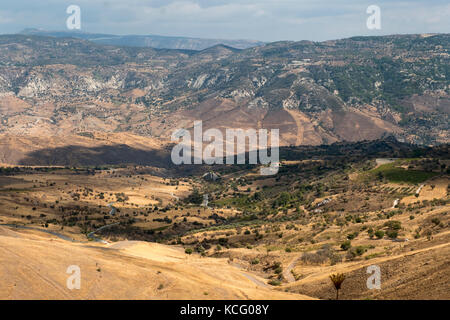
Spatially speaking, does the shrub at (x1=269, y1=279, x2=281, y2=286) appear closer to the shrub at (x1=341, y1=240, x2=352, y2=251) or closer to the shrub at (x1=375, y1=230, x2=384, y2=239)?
the shrub at (x1=341, y1=240, x2=352, y2=251)

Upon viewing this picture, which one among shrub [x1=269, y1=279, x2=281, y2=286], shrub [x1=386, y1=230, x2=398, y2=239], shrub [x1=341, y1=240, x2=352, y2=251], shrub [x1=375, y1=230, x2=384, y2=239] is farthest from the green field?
shrub [x1=269, y1=279, x2=281, y2=286]

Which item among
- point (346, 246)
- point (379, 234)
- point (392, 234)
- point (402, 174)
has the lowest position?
point (402, 174)

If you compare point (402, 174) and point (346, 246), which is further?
point (402, 174)

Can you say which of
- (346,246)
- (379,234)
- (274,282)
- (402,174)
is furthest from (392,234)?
(402,174)

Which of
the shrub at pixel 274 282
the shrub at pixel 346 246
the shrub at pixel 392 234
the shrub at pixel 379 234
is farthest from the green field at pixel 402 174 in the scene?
the shrub at pixel 274 282

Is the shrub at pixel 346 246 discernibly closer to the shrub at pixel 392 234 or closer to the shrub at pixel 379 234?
the shrub at pixel 379 234

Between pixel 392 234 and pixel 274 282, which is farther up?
pixel 392 234

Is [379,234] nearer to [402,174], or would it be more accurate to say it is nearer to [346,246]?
[346,246]

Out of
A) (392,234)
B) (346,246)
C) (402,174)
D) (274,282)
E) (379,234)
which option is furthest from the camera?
(402,174)

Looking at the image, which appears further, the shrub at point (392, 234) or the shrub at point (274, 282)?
the shrub at point (392, 234)

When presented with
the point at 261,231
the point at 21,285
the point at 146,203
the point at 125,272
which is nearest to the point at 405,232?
the point at 261,231
